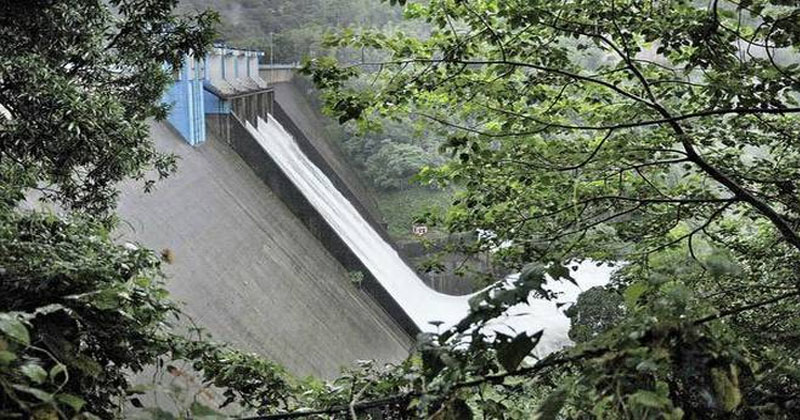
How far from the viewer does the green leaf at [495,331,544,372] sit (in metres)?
1.13

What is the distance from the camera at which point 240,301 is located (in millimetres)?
8453

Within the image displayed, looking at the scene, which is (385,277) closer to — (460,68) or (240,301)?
(240,301)

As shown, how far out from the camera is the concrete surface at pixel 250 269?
808 cm

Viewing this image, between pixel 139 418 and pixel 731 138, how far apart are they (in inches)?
118

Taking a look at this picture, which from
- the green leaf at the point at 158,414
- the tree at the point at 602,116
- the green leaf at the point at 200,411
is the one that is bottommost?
the green leaf at the point at 200,411

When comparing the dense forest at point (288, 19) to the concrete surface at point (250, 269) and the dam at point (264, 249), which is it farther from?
the concrete surface at point (250, 269)

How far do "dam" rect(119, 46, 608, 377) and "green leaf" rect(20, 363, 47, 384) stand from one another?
556 centimetres

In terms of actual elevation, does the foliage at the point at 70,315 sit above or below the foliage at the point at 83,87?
below

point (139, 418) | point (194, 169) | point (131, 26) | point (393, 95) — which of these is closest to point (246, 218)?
point (194, 169)

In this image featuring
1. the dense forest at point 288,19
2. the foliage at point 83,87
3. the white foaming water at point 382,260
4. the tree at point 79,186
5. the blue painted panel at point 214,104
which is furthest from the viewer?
the dense forest at point 288,19

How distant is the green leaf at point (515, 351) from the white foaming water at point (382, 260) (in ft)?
35.5

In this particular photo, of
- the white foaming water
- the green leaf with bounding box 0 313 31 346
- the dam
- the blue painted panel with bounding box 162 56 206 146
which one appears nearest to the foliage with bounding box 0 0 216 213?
the green leaf with bounding box 0 313 31 346

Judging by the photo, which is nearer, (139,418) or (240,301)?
(139,418)

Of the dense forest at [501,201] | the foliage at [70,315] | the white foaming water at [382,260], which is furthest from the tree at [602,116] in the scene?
the white foaming water at [382,260]
